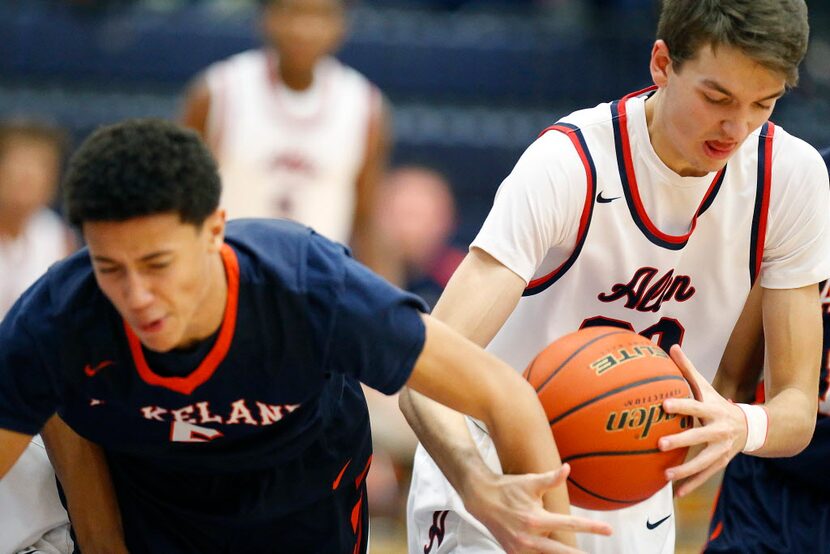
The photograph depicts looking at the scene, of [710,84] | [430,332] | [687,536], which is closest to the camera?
[430,332]

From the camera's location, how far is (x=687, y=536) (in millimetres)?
7230

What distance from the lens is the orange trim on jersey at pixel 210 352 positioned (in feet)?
10.2

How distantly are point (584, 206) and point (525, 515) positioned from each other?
91 cm

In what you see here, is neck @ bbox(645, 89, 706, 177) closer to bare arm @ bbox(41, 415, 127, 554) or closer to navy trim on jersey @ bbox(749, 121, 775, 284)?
navy trim on jersey @ bbox(749, 121, 775, 284)

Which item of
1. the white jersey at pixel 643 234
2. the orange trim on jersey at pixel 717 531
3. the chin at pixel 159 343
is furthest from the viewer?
the orange trim on jersey at pixel 717 531

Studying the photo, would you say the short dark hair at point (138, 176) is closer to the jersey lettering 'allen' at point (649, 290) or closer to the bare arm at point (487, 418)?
the bare arm at point (487, 418)

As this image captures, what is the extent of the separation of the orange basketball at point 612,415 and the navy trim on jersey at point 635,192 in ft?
1.20

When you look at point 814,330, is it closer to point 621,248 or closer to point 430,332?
point 621,248

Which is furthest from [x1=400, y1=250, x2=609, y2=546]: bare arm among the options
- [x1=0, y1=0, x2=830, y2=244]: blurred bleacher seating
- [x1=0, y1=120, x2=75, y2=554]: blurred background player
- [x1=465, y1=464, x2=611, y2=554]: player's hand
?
[x1=0, y1=0, x2=830, y2=244]: blurred bleacher seating

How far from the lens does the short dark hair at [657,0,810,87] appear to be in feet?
10.9

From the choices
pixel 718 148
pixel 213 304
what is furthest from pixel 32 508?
pixel 718 148

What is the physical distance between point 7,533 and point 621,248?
6.27 feet

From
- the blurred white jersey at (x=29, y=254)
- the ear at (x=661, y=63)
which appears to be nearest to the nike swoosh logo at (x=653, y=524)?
the ear at (x=661, y=63)

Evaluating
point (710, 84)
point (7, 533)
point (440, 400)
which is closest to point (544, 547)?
point (440, 400)
